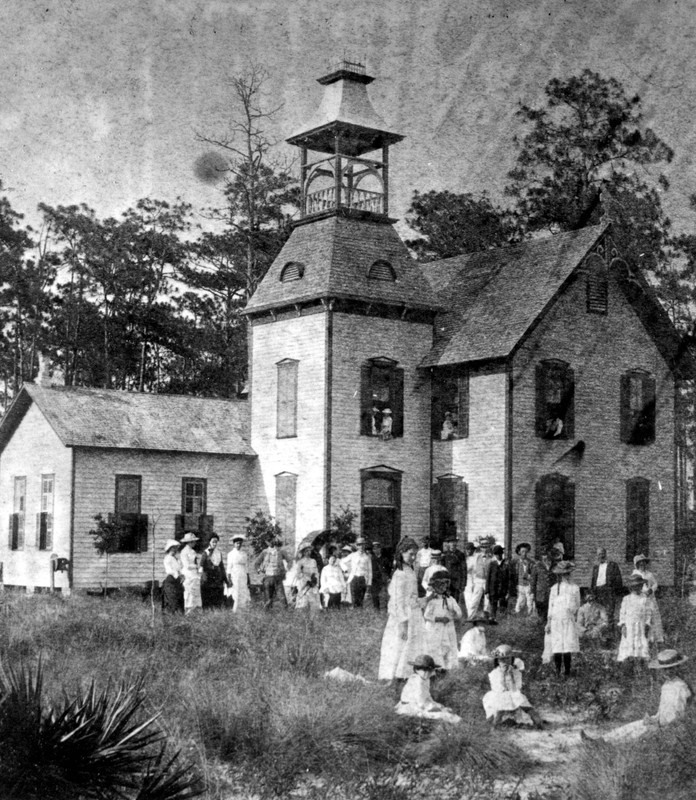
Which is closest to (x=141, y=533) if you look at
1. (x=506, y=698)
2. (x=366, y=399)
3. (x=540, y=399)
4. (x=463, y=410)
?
(x=366, y=399)

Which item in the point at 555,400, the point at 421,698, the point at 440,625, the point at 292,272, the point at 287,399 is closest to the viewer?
the point at 421,698

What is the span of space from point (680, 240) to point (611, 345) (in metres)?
11.4

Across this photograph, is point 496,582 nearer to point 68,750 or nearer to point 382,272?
point 382,272

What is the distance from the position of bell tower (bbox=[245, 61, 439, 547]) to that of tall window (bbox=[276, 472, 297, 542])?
3 cm

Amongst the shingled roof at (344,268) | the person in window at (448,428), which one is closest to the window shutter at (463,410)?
the person in window at (448,428)

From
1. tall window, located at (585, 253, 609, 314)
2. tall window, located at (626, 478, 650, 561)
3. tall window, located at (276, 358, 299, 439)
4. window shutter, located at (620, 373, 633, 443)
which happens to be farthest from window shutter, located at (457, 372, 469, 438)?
tall window, located at (626, 478, 650, 561)

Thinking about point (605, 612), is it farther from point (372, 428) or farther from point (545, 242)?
point (545, 242)

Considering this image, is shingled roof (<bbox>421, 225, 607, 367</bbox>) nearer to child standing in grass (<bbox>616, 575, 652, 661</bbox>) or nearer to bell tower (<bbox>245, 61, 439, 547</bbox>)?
bell tower (<bbox>245, 61, 439, 547</bbox>)

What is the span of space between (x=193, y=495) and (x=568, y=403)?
9447 millimetres

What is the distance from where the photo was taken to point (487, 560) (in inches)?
859

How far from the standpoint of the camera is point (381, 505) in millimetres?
30094

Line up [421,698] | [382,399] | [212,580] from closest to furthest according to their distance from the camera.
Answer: [421,698] → [212,580] → [382,399]

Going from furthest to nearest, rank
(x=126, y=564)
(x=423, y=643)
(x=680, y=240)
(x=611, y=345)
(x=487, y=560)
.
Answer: (x=680, y=240) → (x=611, y=345) → (x=126, y=564) → (x=487, y=560) → (x=423, y=643)

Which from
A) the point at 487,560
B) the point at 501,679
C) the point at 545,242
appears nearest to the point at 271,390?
the point at 545,242
